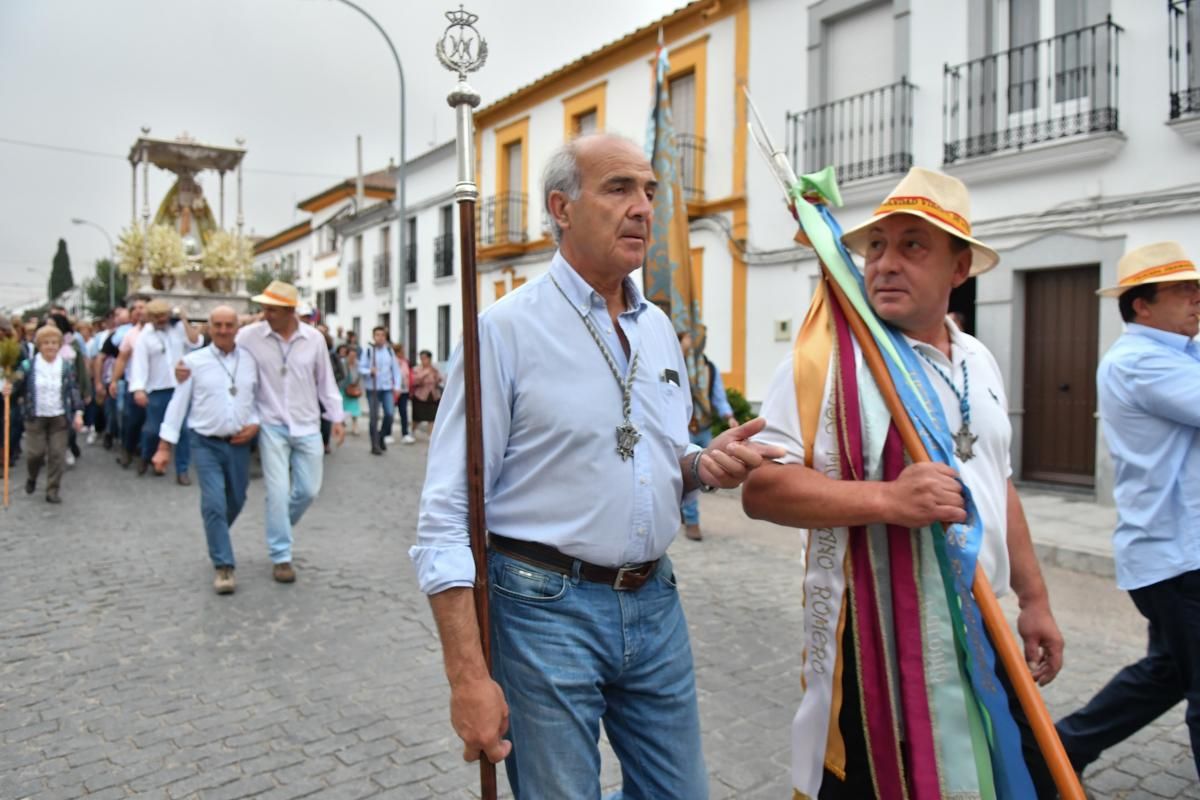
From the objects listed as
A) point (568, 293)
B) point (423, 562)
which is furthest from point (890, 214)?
point (423, 562)

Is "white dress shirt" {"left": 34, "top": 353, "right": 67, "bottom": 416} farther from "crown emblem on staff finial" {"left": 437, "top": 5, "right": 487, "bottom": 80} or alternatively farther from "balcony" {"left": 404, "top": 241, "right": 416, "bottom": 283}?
"balcony" {"left": 404, "top": 241, "right": 416, "bottom": 283}

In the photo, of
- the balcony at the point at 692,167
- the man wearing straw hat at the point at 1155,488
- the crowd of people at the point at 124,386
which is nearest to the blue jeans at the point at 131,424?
the crowd of people at the point at 124,386

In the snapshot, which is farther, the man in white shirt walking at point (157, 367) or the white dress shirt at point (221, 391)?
the man in white shirt walking at point (157, 367)

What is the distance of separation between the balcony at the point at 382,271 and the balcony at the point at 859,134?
63.8 ft

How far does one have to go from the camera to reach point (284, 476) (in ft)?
19.7

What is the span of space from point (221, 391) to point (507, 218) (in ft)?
51.7

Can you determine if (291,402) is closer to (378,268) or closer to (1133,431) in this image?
(1133,431)

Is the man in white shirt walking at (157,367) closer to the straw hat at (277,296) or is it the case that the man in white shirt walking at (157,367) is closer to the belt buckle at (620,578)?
the straw hat at (277,296)

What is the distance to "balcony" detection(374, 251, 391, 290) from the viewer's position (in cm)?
2984

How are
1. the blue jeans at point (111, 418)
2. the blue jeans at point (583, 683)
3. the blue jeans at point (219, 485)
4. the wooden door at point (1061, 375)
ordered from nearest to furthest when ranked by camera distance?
the blue jeans at point (583, 683) < the blue jeans at point (219, 485) < the wooden door at point (1061, 375) < the blue jeans at point (111, 418)

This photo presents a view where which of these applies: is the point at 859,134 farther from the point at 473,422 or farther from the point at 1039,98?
the point at 473,422

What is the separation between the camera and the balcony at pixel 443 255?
2531 cm

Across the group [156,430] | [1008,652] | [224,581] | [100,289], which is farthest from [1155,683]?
[100,289]

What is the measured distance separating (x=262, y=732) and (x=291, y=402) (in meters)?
2.88
